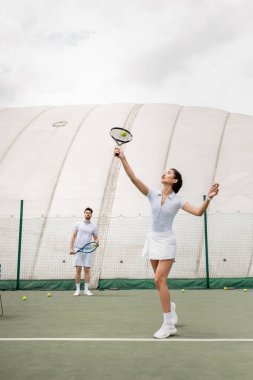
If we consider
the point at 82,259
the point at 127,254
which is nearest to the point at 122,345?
the point at 82,259

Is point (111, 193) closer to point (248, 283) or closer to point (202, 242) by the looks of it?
point (202, 242)

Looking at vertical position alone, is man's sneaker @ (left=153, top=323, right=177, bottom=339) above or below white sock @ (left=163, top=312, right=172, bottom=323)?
below

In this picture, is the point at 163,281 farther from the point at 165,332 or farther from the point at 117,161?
the point at 117,161

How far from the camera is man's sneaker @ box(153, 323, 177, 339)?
18.4 feet

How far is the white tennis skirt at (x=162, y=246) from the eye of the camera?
6.10 meters

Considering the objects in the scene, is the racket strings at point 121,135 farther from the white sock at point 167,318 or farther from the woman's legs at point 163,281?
the white sock at point 167,318

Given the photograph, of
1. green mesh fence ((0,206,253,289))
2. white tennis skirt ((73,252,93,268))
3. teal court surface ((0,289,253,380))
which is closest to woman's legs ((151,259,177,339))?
teal court surface ((0,289,253,380))

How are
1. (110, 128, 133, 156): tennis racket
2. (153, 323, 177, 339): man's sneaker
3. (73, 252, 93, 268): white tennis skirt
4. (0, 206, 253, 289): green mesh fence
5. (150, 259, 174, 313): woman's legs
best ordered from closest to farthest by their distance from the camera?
(153, 323, 177, 339): man's sneaker < (150, 259, 174, 313): woman's legs < (110, 128, 133, 156): tennis racket < (73, 252, 93, 268): white tennis skirt < (0, 206, 253, 289): green mesh fence

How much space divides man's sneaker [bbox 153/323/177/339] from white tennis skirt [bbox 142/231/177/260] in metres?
0.78

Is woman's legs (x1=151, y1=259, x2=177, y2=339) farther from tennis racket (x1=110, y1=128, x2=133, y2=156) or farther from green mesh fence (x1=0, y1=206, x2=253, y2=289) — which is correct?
green mesh fence (x1=0, y1=206, x2=253, y2=289)

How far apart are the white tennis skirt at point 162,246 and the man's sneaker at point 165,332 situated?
0.78 m

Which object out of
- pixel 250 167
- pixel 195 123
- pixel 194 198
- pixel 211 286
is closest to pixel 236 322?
pixel 211 286

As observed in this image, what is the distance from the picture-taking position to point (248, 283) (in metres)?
14.7

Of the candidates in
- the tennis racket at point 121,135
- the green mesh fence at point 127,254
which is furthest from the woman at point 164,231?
the green mesh fence at point 127,254
